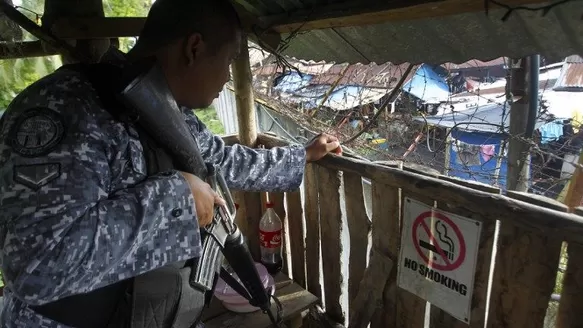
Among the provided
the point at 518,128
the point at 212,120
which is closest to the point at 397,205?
the point at 518,128

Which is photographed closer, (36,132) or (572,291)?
(36,132)

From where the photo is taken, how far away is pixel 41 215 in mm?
1053

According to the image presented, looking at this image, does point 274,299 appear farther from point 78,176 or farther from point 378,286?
point 78,176

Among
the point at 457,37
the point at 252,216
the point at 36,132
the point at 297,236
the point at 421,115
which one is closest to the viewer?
the point at 36,132

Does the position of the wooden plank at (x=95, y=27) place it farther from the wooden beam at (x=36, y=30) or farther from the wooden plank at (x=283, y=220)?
the wooden plank at (x=283, y=220)

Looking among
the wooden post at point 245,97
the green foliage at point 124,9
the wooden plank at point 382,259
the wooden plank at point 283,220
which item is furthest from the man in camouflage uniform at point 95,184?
the green foliage at point 124,9

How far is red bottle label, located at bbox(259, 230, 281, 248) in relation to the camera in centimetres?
289

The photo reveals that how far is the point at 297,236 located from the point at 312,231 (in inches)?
8.4

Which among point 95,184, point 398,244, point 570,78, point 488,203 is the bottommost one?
point 398,244

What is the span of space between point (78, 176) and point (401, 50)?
1.71 meters

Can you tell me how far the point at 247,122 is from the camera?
289 cm

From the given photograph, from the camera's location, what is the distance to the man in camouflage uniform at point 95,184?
1066 mm

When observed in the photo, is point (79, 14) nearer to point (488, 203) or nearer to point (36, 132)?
point (36, 132)

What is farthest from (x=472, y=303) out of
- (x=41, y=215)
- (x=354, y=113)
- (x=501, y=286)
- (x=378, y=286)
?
(x=354, y=113)
